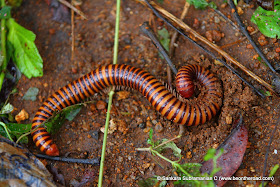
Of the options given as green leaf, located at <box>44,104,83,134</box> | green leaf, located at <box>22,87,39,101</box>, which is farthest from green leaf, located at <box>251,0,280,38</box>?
green leaf, located at <box>22,87,39,101</box>

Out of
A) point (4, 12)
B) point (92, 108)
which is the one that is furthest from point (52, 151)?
point (4, 12)

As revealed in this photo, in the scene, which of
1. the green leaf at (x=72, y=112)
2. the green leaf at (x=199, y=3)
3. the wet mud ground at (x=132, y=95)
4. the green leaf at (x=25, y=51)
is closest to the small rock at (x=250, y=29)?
the wet mud ground at (x=132, y=95)

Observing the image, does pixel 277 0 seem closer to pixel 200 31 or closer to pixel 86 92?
pixel 200 31

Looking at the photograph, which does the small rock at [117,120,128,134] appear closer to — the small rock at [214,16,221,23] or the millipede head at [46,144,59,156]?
the millipede head at [46,144,59,156]

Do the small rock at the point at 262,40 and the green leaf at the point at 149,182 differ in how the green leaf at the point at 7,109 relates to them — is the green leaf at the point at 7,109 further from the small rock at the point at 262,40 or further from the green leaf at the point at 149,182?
Result: the small rock at the point at 262,40

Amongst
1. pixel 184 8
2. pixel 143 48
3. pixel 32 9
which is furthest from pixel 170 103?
pixel 32 9
